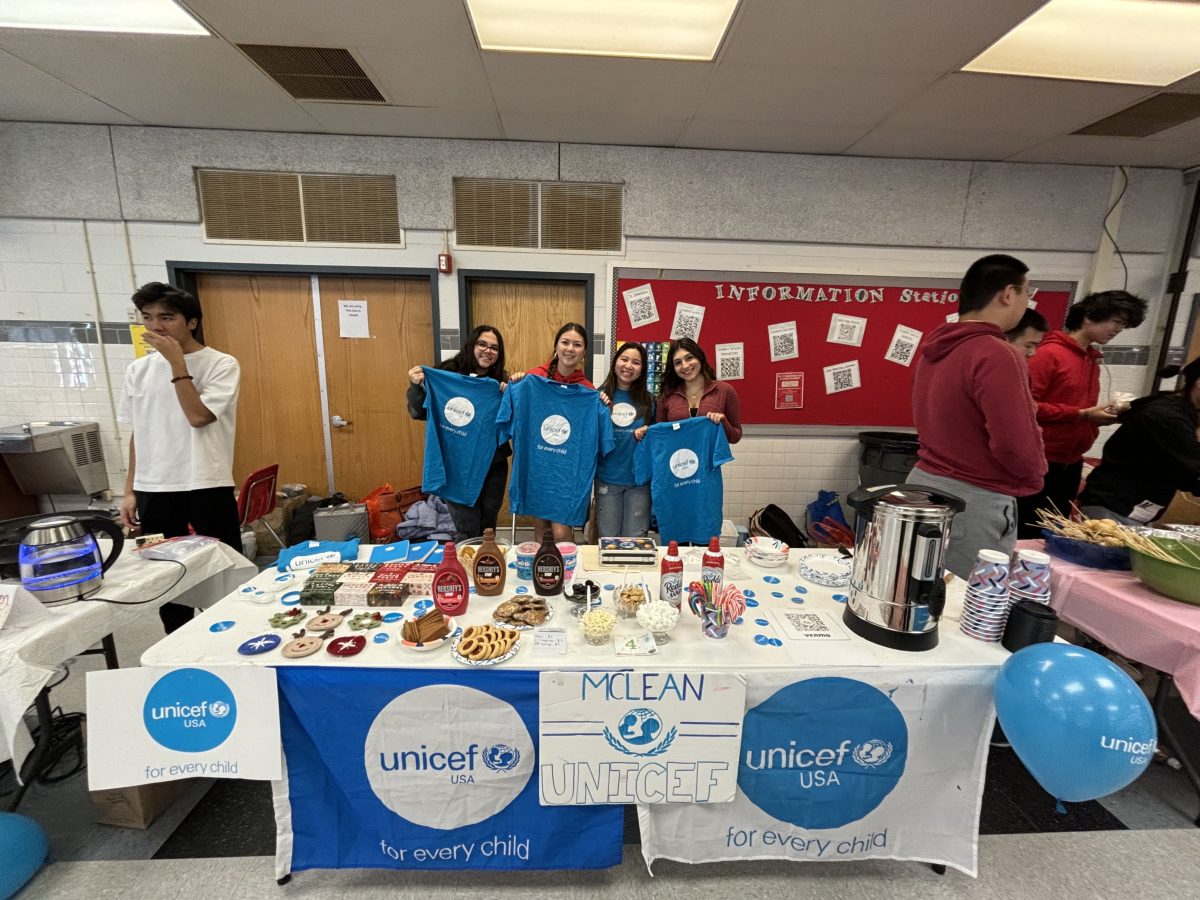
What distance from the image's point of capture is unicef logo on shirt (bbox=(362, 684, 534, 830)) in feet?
4.06

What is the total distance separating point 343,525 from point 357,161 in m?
2.63

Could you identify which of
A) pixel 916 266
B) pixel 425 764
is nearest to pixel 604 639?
pixel 425 764

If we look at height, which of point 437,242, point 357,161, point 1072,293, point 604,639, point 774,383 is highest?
point 357,161

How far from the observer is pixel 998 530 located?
1.70 metres

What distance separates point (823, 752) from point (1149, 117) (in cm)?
429

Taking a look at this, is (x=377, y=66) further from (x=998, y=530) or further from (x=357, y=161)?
(x=998, y=530)

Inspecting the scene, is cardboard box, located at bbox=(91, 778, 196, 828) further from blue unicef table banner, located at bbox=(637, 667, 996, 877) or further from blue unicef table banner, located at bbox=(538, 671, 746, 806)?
blue unicef table banner, located at bbox=(637, 667, 996, 877)

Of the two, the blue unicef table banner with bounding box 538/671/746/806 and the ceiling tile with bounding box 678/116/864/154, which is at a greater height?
the ceiling tile with bounding box 678/116/864/154

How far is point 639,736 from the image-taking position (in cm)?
124

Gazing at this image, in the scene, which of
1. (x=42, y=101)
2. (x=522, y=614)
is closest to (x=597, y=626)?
(x=522, y=614)

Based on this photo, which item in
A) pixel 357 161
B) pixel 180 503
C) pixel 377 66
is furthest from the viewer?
pixel 357 161

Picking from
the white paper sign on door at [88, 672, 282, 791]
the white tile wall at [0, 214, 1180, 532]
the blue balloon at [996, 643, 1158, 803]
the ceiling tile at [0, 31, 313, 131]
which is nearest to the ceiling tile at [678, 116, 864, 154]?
the white tile wall at [0, 214, 1180, 532]

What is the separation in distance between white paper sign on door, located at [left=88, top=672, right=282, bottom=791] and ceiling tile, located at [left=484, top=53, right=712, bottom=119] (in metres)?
2.91

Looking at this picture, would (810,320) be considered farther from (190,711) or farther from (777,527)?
(190,711)
